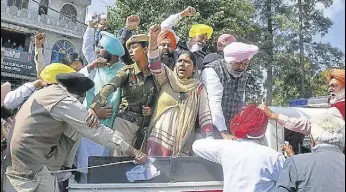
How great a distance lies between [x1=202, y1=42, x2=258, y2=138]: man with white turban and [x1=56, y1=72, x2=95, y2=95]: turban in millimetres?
1143

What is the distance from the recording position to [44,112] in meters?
2.47

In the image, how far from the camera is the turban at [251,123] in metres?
2.65

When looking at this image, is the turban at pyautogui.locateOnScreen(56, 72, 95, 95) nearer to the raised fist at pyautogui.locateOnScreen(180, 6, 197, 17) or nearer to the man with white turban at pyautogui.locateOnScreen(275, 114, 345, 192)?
the man with white turban at pyautogui.locateOnScreen(275, 114, 345, 192)

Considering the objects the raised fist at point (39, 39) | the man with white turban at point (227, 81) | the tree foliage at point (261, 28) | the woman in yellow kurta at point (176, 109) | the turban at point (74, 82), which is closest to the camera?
the turban at point (74, 82)

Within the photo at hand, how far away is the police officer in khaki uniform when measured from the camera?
325 cm

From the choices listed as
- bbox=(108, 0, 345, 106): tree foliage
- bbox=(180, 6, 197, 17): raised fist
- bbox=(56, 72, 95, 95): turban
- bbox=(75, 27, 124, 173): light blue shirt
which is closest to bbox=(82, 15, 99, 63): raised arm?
bbox=(75, 27, 124, 173): light blue shirt

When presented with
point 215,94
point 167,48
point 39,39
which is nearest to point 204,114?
point 215,94

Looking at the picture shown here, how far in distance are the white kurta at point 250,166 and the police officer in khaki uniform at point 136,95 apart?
810 millimetres

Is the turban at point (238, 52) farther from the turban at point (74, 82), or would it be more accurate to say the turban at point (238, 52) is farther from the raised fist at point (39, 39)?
the raised fist at point (39, 39)

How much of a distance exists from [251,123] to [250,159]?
22 cm

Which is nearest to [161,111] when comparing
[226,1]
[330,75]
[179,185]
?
[179,185]

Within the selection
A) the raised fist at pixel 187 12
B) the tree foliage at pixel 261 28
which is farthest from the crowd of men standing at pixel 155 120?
the tree foliage at pixel 261 28

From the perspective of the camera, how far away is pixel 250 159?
2.62m

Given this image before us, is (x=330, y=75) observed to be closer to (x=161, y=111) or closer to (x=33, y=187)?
(x=161, y=111)
